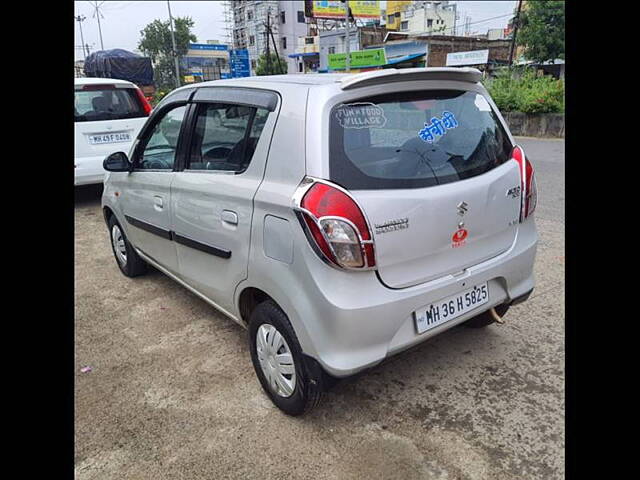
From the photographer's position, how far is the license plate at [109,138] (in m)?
6.97

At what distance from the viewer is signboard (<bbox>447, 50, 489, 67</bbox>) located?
26.7 metres

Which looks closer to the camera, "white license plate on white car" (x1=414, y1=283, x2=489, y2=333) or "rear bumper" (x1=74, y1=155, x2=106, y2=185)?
"white license plate on white car" (x1=414, y1=283, x2=489, y2=333)

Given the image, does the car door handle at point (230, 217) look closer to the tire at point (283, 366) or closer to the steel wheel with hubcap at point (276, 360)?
the tire at point (283, 366)

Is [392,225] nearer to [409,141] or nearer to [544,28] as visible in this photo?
[409,141]

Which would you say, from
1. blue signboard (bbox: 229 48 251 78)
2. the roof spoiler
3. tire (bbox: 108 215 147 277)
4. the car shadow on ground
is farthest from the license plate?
blue signboard (bbox: 229 48 251 78)

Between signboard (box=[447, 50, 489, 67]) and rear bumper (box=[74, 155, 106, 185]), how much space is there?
24947 mm

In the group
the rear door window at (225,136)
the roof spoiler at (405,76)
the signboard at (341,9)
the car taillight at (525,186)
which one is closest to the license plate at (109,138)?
the rear door window at (225,136)

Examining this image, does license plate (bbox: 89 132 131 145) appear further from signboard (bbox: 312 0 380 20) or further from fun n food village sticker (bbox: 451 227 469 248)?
signboard (bbox: 312 0 380 20)

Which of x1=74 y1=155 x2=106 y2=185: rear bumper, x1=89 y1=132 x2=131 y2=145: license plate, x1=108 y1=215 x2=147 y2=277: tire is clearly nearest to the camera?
x1=108 y1=215 x2=147 y2=277: tire

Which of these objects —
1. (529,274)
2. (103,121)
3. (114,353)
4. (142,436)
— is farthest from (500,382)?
(103,121)

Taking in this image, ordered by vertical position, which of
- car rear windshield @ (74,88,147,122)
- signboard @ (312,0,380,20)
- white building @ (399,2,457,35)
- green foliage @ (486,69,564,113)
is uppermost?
white building @ (399,2,457,35)

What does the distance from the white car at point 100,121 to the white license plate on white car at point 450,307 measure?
5.89m
